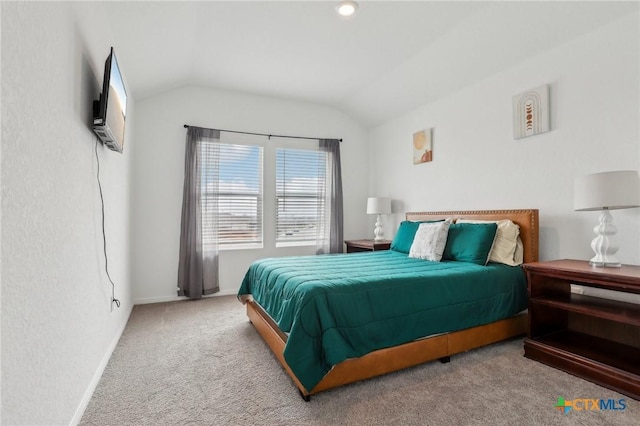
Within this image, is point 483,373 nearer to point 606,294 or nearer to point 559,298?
point 559,298

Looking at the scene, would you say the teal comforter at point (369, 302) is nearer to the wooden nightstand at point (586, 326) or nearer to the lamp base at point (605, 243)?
the wooden nightstand at point (586, 326)

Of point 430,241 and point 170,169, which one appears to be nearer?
point 430,241

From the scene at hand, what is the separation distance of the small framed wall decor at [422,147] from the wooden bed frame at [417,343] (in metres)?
1.20

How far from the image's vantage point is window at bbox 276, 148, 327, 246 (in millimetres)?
4734

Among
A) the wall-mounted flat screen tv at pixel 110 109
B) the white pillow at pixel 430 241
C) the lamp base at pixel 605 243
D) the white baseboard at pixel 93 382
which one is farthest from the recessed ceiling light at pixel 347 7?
the white baseboard at pixel 93 382

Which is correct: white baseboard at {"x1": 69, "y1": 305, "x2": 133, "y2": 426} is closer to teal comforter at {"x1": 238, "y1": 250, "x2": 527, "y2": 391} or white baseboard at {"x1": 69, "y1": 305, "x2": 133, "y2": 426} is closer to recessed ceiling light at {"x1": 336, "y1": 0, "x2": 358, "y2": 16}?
teal comforter at {"x1": 238, "y1": 250, "x2": 527, "y2": 391}

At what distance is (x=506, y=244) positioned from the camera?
2885 millimetres

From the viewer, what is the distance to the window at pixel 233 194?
13.9ft

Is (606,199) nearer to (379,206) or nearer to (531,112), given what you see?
(531,112)

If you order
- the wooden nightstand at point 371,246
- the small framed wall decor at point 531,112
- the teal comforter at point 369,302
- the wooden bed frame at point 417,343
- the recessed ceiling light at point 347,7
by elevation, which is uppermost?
the recessed ceiling light at point 347,7

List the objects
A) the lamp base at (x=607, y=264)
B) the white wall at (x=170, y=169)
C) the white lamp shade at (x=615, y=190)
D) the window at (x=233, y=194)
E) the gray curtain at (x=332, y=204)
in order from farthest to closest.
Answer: the gray curtain at (x=332, y=204) < the window at (x=233, y=194) < the white wall at (x=170, y=169) < the lamp base at (x=607, y=264) < the white lamp shade at (x=615, y=190)

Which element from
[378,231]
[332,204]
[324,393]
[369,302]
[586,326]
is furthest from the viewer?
[332,204]

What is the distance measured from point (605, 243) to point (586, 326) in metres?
0.76

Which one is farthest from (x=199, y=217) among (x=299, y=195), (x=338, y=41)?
(x=338, y=41)
